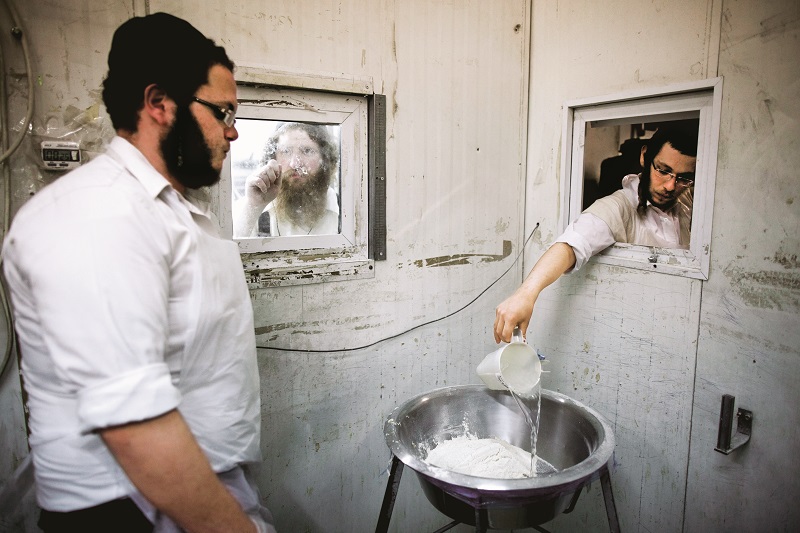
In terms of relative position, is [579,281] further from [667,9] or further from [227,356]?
[227,356]

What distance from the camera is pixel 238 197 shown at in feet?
6.10

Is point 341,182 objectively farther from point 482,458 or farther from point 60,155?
point 482,458

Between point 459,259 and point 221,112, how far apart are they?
4.62 feet

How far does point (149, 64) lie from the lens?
1.10 metres

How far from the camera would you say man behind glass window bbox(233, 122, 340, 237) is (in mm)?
1896

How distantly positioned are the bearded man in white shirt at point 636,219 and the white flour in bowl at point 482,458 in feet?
1.35

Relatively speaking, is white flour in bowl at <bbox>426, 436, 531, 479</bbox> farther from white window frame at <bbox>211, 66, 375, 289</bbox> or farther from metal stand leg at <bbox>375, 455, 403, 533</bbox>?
white window frame at <bbox>211, 66, 375, 289</bbox>

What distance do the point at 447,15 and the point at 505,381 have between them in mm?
1607

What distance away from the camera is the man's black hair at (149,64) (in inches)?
43.3

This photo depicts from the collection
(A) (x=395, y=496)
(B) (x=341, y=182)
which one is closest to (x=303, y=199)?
(B) (x=341, y=182)

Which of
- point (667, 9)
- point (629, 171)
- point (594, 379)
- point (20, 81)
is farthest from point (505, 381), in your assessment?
point (20, 81)

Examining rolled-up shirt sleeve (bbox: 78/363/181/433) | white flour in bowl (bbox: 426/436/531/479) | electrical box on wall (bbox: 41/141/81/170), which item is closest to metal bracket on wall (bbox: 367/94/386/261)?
white flour in bowl (bbox: 426/436/531/479)

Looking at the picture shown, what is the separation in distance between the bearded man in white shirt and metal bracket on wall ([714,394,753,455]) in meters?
0.61

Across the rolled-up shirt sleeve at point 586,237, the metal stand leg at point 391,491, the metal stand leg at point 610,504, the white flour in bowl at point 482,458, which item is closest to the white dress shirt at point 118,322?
the metal stand leg at point 391,491
